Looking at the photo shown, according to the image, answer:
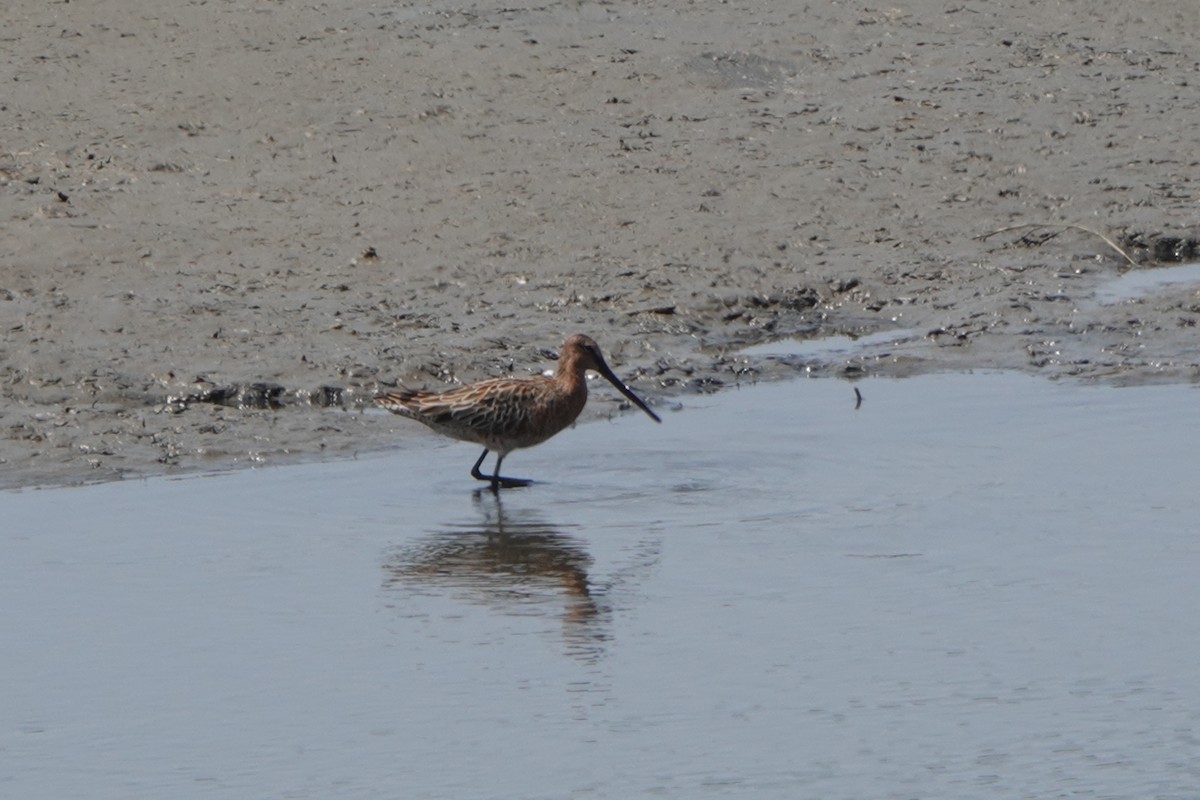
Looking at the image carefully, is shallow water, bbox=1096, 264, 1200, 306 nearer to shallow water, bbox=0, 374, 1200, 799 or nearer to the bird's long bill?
shallow water, bbox=0, 374, 1200, 799

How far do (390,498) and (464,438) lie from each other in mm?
614

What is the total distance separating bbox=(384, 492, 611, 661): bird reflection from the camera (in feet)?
23.5

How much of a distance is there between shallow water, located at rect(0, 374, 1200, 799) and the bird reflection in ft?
0.05

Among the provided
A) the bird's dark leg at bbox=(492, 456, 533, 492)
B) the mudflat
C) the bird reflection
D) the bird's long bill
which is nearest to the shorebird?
the bird's dark leg at bbox=(492, 456, 533, 492)

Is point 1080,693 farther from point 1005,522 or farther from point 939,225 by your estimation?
point 939,225

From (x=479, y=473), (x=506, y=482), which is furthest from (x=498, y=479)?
(x=479, y=473)

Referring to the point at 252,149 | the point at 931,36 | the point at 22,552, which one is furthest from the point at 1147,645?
the point at 931,36

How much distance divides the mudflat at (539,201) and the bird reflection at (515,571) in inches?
55.6

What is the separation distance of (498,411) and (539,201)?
3235 mm

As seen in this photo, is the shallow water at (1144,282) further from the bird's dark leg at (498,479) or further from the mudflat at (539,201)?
the bird's dark leg at (498,479)

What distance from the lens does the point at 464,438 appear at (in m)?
9.12

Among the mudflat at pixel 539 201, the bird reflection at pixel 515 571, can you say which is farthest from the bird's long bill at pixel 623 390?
the bird reflection at pixel 515 571

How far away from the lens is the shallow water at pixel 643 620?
6055 mm

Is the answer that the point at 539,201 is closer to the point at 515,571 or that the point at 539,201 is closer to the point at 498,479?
the point at 498,479
